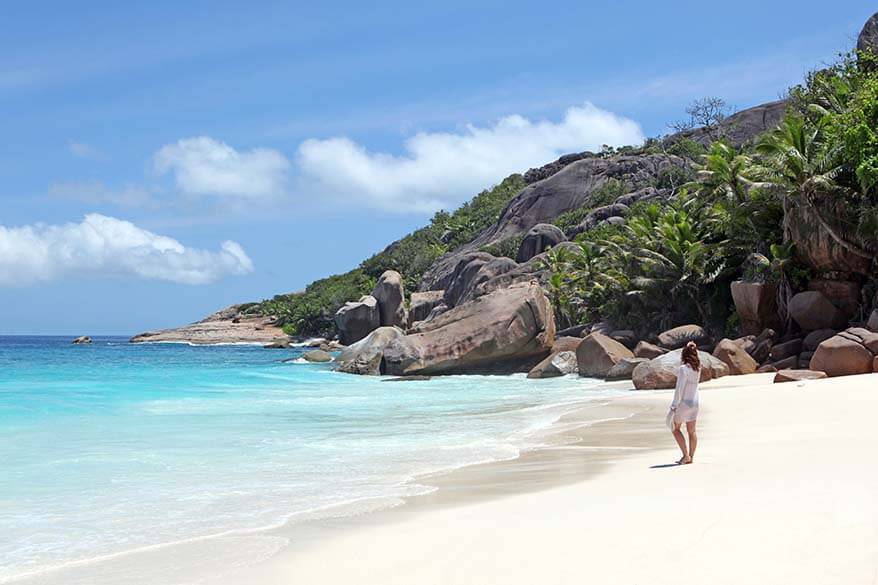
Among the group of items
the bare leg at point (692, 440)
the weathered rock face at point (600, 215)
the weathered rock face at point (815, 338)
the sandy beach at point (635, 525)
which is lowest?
the sandy beach at point (635, 525)

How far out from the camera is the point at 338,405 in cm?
2019

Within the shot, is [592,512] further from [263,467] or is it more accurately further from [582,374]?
[582,374]

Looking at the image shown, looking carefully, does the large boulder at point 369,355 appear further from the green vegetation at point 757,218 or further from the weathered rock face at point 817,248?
the weathered rock face at point 817,248

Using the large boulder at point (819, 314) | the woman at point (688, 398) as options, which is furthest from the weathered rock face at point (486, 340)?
the woman at point (688, 398)

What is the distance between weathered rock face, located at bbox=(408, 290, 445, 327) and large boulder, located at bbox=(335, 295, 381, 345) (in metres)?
2.69

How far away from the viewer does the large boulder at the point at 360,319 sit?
6050 cm

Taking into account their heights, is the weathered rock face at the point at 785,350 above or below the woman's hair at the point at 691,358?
below

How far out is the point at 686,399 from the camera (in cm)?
900

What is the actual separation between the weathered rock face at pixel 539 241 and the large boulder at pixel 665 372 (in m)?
39.6

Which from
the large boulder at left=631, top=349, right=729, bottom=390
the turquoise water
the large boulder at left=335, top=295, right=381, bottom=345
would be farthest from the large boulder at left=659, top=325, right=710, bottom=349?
the large boulder at left=335, top=295, right=381, bottom=345

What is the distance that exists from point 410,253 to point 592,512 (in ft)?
272

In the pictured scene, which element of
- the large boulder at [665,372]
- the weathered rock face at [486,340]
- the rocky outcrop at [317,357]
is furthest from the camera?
the rocky outcrop at [317,357]

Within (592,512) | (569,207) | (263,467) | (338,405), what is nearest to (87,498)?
(263,467)

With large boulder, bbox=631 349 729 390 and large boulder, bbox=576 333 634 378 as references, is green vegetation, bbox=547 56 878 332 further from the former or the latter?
large boulder, bbox=631 349 729 390
